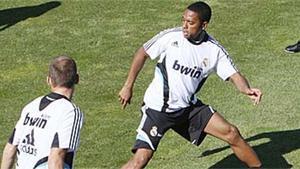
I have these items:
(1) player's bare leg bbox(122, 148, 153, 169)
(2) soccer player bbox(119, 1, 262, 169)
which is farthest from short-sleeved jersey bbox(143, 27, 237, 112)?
(1) player's bare leg bbox(122, 148, 153, 169)

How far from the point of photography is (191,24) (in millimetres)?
8766

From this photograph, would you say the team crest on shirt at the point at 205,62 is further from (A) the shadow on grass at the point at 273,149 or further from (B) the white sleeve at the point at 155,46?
(A) the shadow on grass at the point at 273,149

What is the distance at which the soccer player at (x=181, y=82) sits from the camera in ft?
29.2

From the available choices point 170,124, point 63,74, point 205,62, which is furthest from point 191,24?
point 63,74

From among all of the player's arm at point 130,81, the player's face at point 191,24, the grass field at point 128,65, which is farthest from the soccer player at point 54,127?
the grass field at point 128,65

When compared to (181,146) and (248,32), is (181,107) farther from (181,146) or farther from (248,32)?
(248,32)

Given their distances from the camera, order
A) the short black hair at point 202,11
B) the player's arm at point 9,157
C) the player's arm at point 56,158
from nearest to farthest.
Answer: the player's arm at point 56,158, the player's arm at point 9,157, the short black hair at point 202,11

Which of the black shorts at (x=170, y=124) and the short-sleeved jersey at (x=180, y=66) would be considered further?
the black shorts at (x=170, y=124)

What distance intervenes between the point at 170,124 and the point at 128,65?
15.6 feet

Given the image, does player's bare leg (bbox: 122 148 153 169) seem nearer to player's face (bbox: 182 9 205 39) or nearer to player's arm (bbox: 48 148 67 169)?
player's face (bbox: 182 9 205 39)

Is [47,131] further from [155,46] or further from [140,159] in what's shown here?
[155,46]

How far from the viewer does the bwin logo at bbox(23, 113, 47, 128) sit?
267 inches

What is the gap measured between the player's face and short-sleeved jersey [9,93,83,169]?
7.42ft

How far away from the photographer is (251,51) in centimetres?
1429
